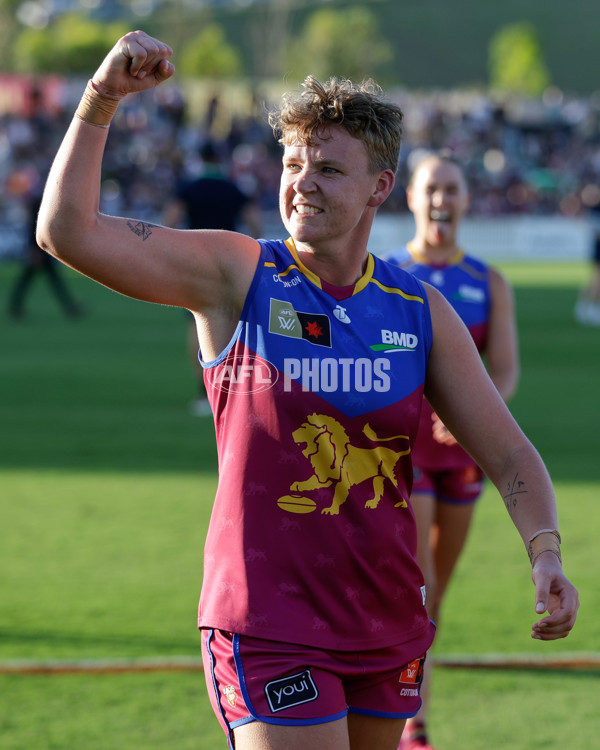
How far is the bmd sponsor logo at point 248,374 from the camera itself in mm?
2955

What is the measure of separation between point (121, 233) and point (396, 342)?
2.64 ft

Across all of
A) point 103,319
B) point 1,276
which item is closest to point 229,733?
point 103,319

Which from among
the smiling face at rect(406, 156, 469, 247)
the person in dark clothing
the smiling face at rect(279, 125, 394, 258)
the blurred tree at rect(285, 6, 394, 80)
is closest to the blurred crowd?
the person in dark clothing

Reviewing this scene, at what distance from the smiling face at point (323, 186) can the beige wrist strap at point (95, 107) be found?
535 millimetres

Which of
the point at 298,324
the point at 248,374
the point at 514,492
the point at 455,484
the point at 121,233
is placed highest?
the point at 121,233

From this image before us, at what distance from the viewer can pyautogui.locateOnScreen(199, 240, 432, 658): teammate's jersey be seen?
9.56 ft

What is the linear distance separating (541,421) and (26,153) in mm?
32226

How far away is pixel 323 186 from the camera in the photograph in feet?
9.99

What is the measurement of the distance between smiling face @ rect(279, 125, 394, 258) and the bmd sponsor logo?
37 cm

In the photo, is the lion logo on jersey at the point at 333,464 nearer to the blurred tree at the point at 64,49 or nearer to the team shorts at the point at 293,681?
the team shorts at the point at 293,681

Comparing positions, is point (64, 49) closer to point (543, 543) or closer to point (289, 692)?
point (543, 543)

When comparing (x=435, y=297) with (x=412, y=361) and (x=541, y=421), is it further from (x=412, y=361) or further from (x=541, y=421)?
(x=541, y=421)

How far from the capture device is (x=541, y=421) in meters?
12.1

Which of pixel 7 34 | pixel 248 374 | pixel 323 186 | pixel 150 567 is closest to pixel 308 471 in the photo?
pixel 248 374
